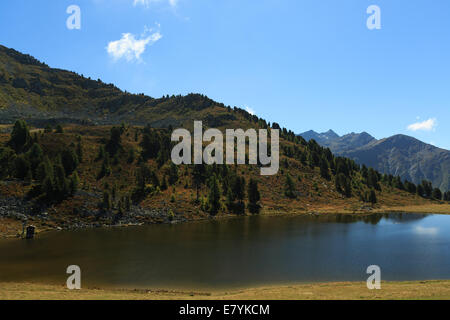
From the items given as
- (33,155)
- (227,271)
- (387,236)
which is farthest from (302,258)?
(33,155)

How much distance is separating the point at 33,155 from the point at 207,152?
71555 mm

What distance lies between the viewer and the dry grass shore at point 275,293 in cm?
2392

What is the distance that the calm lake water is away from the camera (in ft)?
117

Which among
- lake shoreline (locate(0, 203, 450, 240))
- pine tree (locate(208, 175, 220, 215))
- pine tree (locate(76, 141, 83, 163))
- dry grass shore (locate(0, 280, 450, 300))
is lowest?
lake shoreline (locate(0, 203, 450, 240))

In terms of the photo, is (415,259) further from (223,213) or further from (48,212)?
(48,212)

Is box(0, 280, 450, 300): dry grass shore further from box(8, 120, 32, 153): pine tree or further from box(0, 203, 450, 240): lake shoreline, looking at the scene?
box(8, 120, 32, 153): pine tree

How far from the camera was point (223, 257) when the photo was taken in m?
45.5

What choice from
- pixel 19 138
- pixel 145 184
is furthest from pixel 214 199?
pixel 19 138

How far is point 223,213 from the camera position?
104 m

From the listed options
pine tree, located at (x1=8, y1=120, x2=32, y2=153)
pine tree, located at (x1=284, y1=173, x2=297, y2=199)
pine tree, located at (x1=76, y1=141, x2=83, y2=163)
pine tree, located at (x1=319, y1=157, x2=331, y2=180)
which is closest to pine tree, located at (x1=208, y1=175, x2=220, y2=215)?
pine tree, located at (x1=284, y1=173, x2=297, y2=199)

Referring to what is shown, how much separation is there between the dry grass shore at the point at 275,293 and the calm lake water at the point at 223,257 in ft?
10.0

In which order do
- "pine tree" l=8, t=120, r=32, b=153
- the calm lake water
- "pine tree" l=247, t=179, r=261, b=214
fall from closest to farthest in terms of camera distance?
the calm lake water < "pine tree" l=8, t=120, r=32, b=153 < "pine tree" l=247, t=179, r=261, b=214

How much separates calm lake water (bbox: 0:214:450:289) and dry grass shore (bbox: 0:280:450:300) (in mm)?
3057

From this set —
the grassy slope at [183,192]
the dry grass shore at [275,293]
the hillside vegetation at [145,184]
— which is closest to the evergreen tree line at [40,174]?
the hillside vegetation at [145,184]
